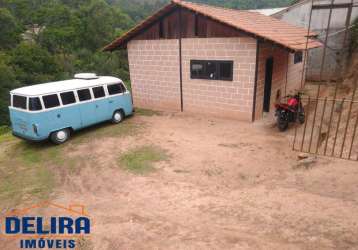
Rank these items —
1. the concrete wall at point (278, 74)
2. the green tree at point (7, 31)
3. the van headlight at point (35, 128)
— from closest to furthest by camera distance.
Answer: the van headlight at point (35, 128) → the concrete wall at point (278, 74) → the green tree at point (7, 31)

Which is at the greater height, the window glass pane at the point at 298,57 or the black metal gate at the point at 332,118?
the window glass pane at the point at 298,57

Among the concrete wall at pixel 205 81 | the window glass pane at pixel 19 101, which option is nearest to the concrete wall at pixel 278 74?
the concrete wall at pixel 205 81

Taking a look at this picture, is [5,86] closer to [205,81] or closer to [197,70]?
[197,70]

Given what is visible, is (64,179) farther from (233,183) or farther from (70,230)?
(233,183)

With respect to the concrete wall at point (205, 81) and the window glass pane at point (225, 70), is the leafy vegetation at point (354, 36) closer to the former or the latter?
the concrete wall at point (205, 81)

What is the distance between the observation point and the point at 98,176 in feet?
24.6

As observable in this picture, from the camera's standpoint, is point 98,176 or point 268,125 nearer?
point 98,176

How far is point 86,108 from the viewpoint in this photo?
1020 cm

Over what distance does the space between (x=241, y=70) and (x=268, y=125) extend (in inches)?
99.8

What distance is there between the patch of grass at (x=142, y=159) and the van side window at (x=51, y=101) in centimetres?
310

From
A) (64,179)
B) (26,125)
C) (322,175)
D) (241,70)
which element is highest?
(241,70)

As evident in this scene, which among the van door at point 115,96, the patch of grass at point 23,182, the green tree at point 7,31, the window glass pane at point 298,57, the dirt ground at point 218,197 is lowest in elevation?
the patch of grass at point 23,182

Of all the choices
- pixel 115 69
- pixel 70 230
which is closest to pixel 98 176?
pixel 70 230

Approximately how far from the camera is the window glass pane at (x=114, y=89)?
1113 cm
